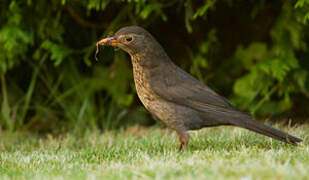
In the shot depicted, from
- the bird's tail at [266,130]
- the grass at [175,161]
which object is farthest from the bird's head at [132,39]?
the bird's tail at [266,130]

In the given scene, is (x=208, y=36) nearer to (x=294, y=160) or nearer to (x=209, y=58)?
(x=209, y=58)

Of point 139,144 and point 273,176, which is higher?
point 273,176

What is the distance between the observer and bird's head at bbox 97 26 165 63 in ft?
14.8

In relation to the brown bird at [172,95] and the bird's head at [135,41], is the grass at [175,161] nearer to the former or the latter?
the brown bird at [172,95]

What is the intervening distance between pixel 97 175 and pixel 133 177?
305 mm

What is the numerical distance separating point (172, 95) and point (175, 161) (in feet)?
2.98

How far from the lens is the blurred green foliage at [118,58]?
6.32 meters

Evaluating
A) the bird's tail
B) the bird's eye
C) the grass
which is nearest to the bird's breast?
the bird's eye

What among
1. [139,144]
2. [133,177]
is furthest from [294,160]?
[139,144]

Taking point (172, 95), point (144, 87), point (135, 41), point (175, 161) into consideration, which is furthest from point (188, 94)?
point (175, 161)

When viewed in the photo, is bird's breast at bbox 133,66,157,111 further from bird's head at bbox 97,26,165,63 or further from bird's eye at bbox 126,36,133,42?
bird's eye at bbox 126,36,133,42

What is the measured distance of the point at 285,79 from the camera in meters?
6.32

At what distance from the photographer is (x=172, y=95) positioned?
14.3ft

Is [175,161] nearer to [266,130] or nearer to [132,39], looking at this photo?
[266,130]
